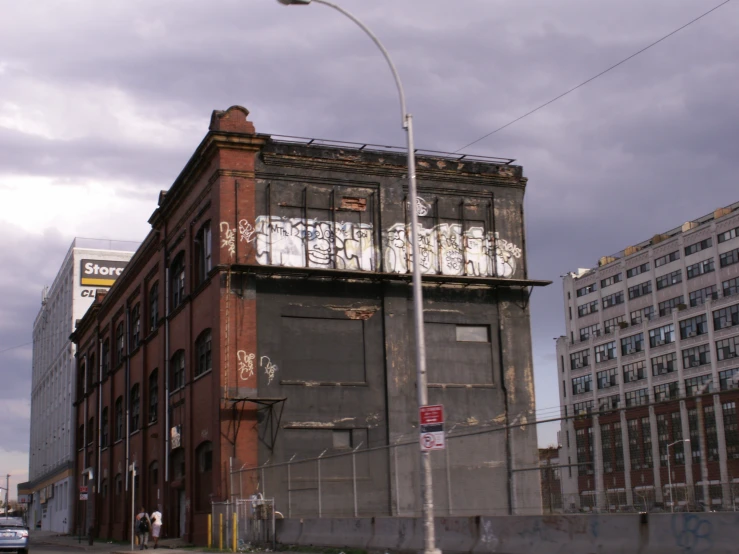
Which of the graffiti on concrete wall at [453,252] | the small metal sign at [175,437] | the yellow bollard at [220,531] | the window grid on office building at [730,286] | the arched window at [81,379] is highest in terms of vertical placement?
the window grid on office building at [730,286]

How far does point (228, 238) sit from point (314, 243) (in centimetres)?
351

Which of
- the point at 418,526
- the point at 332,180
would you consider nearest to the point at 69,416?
the point at 332,180

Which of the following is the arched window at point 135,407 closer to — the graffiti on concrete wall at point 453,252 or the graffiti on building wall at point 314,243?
the graffiti on building wall at point 314,243

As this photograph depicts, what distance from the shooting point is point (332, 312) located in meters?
37.2

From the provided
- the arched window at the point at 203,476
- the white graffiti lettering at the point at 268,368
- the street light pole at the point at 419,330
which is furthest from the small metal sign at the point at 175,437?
the street light pole at the point at 419,330

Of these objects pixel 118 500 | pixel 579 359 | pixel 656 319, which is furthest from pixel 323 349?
pixel 579 359

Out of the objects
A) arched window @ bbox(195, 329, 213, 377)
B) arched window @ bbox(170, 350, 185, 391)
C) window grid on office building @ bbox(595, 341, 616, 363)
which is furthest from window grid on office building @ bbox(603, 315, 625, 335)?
arched window @ bbox(195, 329, 213, 377)

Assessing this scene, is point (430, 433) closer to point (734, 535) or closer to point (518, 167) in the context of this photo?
point (734, 535)

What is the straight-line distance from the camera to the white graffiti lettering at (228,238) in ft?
118

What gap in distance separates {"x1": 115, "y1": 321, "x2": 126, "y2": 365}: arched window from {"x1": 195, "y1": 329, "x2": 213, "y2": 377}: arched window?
739 inches

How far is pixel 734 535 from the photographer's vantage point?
14398mm

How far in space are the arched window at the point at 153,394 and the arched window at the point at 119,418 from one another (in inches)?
340

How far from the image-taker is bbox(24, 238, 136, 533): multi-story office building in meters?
82.6

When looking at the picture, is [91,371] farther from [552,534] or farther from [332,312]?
[552,534]
